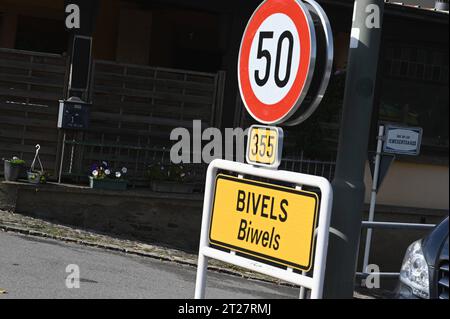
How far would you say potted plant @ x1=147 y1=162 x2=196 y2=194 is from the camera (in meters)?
11.7

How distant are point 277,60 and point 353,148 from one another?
533 mm

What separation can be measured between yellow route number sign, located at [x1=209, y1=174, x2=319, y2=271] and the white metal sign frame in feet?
0.11

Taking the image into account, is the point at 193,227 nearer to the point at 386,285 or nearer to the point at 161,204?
the point at 161,204

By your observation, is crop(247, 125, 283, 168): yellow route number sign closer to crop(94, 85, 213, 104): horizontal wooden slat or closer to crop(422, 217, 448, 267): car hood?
crop(422, 217, 448, 267): car hood

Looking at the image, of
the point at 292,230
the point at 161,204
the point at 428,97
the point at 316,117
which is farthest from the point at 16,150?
the point at 292,230

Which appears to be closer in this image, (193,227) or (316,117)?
(193,227)

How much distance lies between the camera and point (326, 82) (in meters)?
3.61

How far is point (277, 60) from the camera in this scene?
3824mm

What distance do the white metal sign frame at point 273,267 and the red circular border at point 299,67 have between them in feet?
0.88

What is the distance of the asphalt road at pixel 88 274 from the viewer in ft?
24.4

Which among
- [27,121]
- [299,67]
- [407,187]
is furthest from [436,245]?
[407,187]

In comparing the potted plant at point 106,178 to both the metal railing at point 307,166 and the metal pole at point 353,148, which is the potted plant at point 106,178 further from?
the metal pole at point 353,148

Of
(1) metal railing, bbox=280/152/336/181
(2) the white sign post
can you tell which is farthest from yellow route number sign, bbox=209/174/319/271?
(1) metal railing, bbox=280/152/336/181
